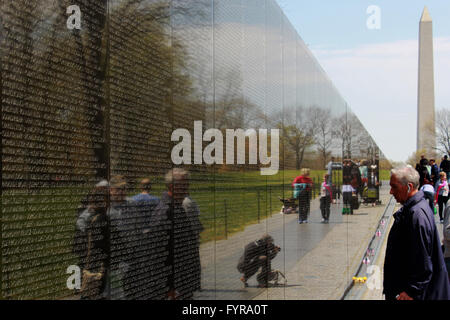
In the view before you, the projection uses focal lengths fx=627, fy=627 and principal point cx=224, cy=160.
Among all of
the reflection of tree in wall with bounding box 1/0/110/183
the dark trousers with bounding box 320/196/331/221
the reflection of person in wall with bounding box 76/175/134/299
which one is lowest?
the dark trousers with bounding box 320/196/331/221

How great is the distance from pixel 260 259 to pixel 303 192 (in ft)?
7.03

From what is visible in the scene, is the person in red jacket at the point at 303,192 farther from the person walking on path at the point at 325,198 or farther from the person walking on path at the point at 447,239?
the person walking on path at the point at 447,239

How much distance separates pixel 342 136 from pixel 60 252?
32.5 ft

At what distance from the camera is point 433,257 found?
462 cm

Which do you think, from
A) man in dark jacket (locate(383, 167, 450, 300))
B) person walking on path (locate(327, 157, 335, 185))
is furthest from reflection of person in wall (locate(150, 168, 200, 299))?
person walking on path (locate(327, 157, 335, 185))

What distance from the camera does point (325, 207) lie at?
9.31 meters

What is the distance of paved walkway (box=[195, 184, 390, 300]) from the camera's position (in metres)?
4.41

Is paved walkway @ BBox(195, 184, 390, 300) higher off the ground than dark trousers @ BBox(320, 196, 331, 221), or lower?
lower

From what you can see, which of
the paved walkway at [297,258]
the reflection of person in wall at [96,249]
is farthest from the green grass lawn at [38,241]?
the paved walkway at [297,258]

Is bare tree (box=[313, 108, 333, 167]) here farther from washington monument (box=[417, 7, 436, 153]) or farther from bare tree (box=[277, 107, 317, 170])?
washington monument (box=[417, 7, 436, 153])

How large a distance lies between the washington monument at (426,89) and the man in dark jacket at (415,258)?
58.9 m

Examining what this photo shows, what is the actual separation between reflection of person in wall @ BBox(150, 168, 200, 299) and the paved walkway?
14cm

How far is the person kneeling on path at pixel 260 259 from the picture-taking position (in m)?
5.14
